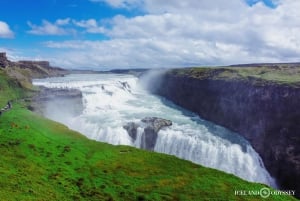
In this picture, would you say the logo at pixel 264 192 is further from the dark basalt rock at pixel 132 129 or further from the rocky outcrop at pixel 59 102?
the rocky outcrop at pixel 59 102

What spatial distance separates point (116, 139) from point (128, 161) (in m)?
37.6

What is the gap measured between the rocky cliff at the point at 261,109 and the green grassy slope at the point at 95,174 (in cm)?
4060

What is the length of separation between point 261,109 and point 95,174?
63.4 metres

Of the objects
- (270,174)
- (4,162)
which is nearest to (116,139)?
(270,174)

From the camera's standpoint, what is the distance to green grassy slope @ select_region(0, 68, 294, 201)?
30.9 m

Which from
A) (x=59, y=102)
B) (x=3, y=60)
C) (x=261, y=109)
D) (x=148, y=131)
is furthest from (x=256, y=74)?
(x=3, y=60)

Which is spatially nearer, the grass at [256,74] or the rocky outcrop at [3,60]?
the grass at [256,74]

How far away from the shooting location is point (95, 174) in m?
36.2

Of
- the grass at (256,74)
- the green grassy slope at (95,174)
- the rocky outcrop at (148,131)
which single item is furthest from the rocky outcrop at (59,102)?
the grass at (256,74)

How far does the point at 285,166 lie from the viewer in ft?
236

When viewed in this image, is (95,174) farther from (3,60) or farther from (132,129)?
(3,60)

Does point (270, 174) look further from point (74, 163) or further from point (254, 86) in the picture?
point (74, 163)

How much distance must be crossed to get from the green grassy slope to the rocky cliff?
40597mm

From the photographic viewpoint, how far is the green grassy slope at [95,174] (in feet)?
101
